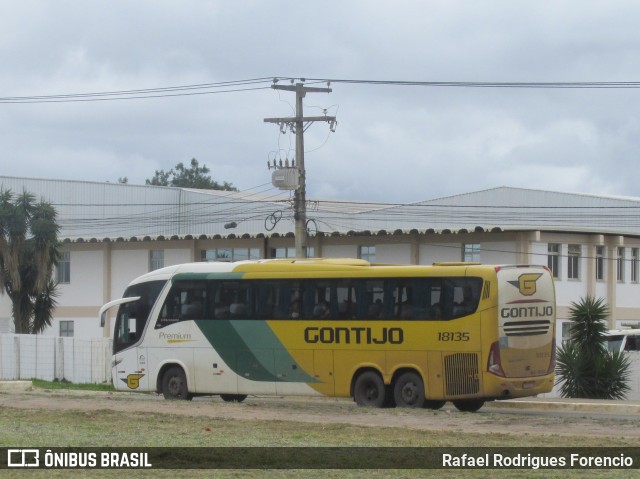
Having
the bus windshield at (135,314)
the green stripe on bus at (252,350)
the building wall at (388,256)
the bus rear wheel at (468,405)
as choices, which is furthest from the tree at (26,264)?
the bus rear wheel at (468,405)

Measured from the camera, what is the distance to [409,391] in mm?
26172

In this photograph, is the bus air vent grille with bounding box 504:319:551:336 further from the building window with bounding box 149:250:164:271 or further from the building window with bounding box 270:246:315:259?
the building window with bounding box 149:250:164:271

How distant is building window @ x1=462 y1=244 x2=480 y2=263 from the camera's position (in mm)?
48406

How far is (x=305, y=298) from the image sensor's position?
27.4m

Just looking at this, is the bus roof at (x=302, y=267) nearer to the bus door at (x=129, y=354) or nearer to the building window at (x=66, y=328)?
the bus door at (x=129, y=354)

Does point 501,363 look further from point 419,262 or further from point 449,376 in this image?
point 419,262

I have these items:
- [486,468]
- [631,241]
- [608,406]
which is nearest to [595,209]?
[631,241]

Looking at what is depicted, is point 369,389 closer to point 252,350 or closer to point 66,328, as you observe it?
point 252,350

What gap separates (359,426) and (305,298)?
7725mm

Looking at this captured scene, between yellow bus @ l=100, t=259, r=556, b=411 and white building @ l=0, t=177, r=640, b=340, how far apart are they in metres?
19.9

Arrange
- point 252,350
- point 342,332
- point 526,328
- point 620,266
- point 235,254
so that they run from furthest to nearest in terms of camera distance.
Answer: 1. point 235,254
2. point 620,266
3. point 252,350
4. point 342,332
5. point 526,328

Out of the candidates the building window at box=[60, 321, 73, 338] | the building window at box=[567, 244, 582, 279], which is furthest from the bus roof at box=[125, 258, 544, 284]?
the building window at box=[60, 321, 73, 338]

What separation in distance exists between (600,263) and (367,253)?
369 inches

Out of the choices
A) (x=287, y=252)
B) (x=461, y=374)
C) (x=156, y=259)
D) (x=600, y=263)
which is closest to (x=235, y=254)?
(x=287, y=252)
